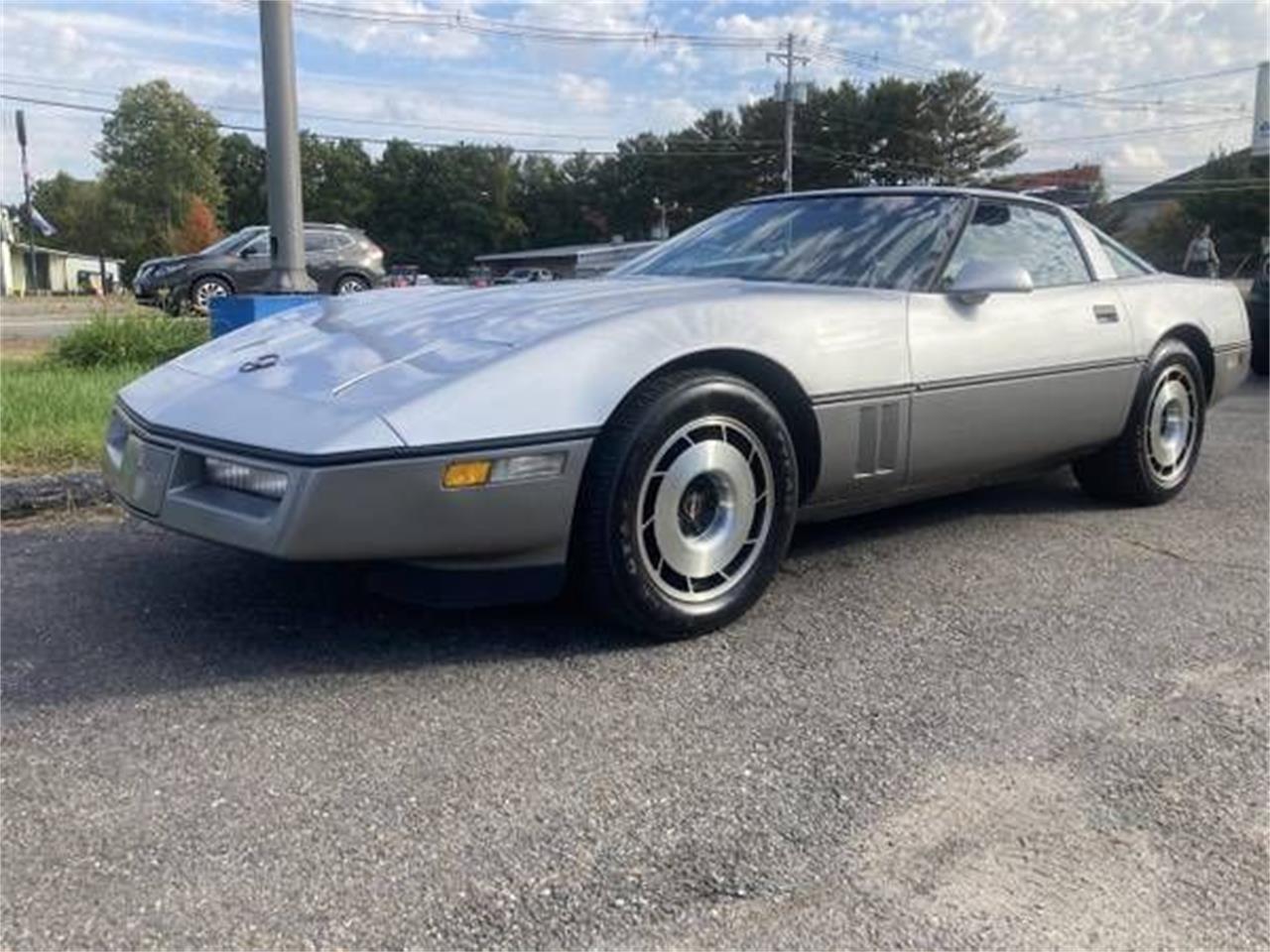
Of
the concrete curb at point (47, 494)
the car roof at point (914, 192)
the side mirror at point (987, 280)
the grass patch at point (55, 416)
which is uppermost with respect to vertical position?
the car roof at point (914, 192)

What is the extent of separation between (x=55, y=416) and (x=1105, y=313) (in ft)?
16.3

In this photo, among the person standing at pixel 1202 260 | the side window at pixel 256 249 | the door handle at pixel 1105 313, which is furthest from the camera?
the side window at pixel 256 249

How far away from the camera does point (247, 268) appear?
58.3ft

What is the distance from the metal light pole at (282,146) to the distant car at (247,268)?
30.9 feet

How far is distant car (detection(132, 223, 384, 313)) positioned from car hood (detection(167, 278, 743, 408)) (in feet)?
43.5

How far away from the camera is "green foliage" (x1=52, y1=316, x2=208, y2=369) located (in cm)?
819

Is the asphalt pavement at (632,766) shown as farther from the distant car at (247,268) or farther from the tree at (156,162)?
the tree at (156,162)

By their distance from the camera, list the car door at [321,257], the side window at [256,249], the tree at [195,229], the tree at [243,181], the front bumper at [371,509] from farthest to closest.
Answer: the tree at [243,181], the tree at [195,229], the car door at [321,257], the side window at [256,249], the front bumper at [371,509]

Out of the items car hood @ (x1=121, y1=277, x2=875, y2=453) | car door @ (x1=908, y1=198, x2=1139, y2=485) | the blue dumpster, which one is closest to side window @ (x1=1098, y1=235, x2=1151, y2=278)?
car door @ (x1=908, y1=198, x2=1139, y2=485)

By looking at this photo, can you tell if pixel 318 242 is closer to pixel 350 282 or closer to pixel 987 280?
pixel 350 282

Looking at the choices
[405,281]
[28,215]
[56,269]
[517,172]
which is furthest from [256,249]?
[517,172]

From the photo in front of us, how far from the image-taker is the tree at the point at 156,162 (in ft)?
193

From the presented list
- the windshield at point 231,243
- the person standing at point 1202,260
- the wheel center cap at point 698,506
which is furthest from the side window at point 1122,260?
the windshield at point 231,243

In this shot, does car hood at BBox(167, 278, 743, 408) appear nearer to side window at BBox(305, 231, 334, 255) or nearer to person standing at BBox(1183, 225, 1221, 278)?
person standing at BBox(1183, 225, 1221, 278)
